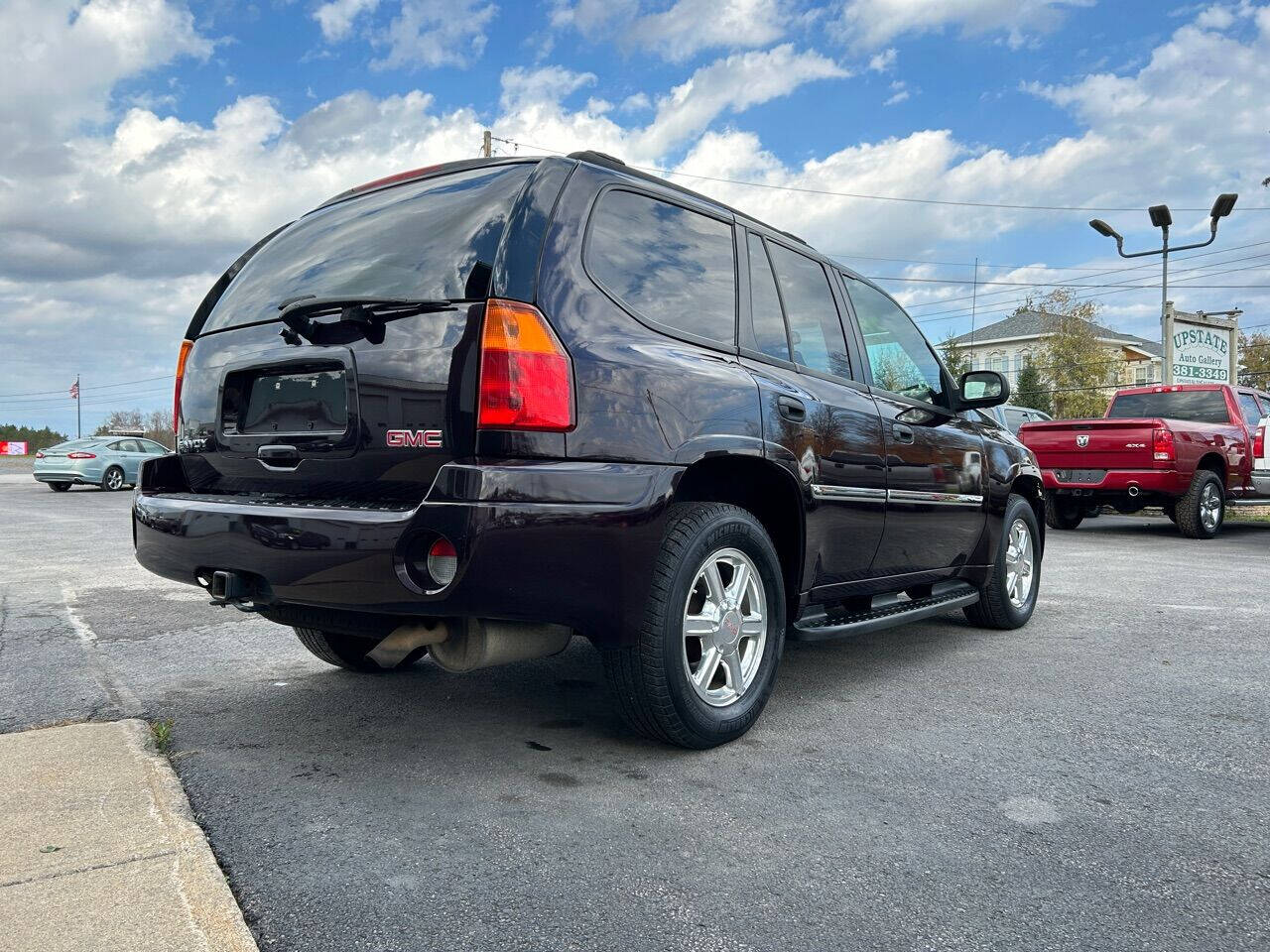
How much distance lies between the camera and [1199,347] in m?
20.3

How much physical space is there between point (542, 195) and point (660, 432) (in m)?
0.78

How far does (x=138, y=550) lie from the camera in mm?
3395

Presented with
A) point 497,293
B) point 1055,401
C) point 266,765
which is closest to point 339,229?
point 497,293

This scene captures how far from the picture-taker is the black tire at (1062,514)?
39.5ft

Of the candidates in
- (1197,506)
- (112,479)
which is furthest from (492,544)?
(112,479)

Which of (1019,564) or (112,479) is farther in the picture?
(112,479)

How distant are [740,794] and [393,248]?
192cm

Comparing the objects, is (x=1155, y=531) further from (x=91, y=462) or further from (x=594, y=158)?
(x=91, y=462)

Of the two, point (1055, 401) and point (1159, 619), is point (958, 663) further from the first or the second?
point (1055, 401)

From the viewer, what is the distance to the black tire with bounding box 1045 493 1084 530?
12.0 meters

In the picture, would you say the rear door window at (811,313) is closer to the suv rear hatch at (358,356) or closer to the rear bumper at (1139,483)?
the suv rear hatch at (358,356)

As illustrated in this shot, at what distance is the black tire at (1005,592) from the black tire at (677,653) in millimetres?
2452

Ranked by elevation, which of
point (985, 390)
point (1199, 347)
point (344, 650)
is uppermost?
point (1199, 347)

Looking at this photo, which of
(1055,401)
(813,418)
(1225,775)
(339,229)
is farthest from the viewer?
(1055,401)
